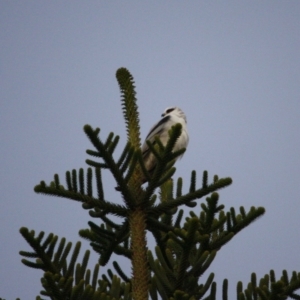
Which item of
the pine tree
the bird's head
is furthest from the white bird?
the pine tree

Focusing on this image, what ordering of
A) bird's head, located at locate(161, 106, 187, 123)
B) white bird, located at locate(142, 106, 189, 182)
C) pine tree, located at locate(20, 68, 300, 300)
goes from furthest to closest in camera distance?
bird's head, located at locate(161, 106, 187, 123), white bird, located at locate(142, 106, 189, 182), pine tree, located at locate(20, 68, 300, 300)

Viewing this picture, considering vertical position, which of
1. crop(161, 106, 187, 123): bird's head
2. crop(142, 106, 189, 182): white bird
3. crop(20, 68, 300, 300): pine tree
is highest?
crop(161, 106, 187, 123): bird's head

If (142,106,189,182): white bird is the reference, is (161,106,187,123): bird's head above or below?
above

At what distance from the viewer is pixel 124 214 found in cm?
351

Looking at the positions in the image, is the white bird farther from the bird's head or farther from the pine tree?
the pine tree

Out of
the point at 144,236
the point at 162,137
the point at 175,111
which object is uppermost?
the point at 175,111

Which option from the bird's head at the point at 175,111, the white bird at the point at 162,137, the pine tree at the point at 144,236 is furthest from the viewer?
the bird's head at the point at 175,111

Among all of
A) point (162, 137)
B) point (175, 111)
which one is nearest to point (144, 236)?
point (162, 137)

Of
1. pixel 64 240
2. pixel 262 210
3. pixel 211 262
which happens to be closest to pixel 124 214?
pixel 64 240

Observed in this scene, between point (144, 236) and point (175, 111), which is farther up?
point (175, 111)

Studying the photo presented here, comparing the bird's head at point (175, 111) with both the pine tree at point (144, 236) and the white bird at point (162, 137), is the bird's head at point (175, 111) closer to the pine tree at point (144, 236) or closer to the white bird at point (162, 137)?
the white bird at point (162, 137)

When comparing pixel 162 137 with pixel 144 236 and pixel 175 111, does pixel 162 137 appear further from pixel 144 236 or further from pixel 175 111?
pixel 144 236

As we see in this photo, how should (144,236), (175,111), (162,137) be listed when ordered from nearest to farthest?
(144,236)
(162,137)
(175,111)

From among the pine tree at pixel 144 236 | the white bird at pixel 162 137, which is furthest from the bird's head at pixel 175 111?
the pine tree at pixel 144 236
